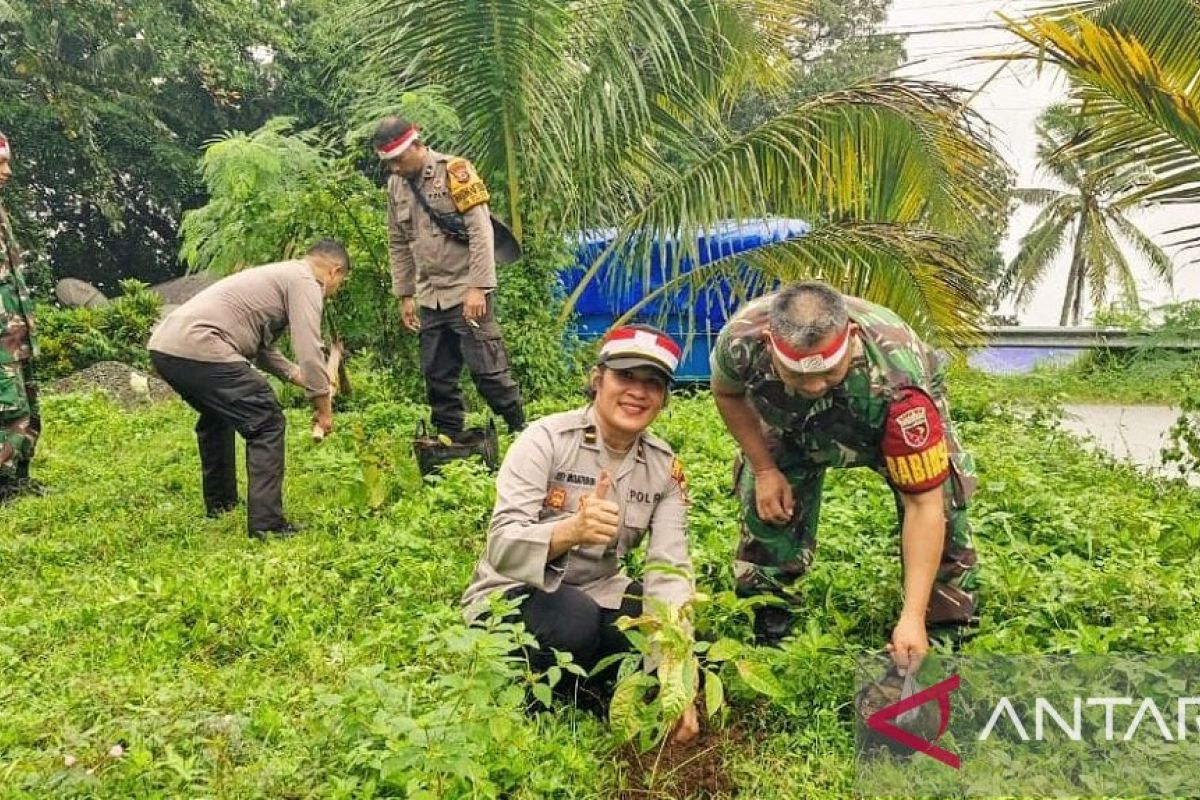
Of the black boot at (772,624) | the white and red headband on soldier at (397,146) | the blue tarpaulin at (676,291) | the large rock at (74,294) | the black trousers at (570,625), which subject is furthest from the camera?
the large rock at (74,294)

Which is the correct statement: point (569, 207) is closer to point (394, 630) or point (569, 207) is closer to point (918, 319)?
point (918, 319)

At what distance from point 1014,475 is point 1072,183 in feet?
77.3

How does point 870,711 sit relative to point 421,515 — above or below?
below

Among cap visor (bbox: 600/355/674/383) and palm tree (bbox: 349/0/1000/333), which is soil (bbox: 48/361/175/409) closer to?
palm tree (bbox: 349/0/1000/333)

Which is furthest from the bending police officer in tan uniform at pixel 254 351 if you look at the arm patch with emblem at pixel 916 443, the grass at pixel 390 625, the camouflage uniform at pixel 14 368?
the arm patch with emblem at pixel 916 443

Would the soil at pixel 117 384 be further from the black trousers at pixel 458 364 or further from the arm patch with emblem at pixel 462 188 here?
the arm patch with emblem at pixel 462 188

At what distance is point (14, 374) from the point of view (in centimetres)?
598

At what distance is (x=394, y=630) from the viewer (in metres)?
3.47

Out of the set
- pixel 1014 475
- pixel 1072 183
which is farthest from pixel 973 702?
pixel 1072 183

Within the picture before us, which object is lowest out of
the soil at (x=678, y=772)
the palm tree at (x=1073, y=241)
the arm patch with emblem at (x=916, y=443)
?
the soil at (x=678, y=772)

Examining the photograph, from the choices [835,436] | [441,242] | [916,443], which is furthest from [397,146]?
[916,443]

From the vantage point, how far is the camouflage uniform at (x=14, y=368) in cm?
593

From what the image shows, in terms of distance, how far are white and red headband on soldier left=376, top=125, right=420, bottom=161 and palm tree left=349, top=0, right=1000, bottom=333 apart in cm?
157

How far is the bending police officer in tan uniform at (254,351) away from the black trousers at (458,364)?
663mm
